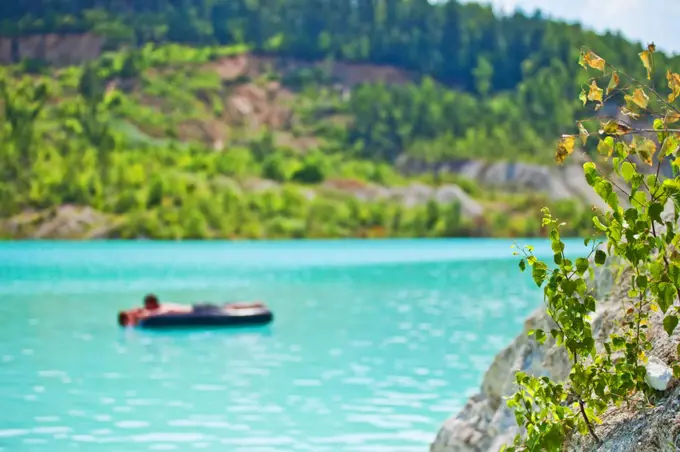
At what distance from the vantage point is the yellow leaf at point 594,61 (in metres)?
7.45

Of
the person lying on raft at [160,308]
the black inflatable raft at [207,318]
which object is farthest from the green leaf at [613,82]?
the person lying on raft at [160,308]

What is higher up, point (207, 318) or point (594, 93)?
point (594, 93)

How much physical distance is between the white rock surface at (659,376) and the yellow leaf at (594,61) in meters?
2.04

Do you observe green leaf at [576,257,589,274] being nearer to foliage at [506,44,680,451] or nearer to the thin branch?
foliage at [506,44,680,451]

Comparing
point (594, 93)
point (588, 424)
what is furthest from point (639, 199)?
point (588, 424)

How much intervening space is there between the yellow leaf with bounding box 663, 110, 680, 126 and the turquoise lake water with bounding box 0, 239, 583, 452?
12523 mm

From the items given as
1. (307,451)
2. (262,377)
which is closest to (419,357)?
(262,377)

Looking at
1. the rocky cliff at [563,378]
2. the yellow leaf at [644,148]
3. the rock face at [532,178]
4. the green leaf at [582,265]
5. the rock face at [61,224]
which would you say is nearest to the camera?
the rocky cliff at [563,378]

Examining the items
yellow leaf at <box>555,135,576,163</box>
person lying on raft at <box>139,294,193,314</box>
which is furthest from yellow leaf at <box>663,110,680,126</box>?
person lying on raft at <box>139,294,193,314</box>

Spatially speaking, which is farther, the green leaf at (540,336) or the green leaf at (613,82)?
the green leaf at (540,336)

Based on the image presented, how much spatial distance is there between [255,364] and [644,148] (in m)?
26.0

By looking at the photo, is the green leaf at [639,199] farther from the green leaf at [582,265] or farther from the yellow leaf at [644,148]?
the green leaf at [582,265]

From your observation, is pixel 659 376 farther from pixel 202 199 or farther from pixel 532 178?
pixel 532 178

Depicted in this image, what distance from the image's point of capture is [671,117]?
23.5ft
